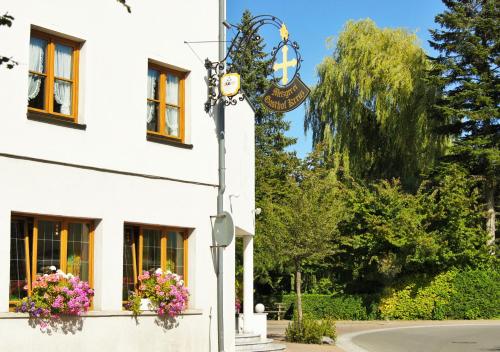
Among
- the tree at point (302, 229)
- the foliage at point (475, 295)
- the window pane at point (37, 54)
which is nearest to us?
the window pane at point (37, 54)

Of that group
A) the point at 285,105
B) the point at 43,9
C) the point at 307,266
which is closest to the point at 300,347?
the point at 285,105

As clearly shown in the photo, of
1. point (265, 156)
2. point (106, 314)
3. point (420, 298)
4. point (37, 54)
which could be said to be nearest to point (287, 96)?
point (37, 54)

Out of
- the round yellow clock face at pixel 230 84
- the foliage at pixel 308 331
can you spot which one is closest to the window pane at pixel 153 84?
the round yellow clock face at pixel 230 84

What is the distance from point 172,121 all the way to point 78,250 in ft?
10.8

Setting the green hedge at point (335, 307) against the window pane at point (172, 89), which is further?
the green hedge at point (335, 307)

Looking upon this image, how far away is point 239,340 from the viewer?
1734cm

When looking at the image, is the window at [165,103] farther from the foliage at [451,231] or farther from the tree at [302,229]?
the foliage at [451,231]

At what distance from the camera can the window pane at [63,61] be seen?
42.0ft

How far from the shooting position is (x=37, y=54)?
41.0 feet

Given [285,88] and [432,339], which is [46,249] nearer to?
[285,88]

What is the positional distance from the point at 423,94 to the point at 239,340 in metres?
22.9

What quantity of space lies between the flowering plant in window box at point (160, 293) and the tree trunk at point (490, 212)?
75.6 ft

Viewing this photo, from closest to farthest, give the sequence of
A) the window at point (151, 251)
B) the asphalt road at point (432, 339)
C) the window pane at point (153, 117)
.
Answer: the window at point (151, 251), the window pane at point (153, 117), the asphalt road at point (432, 339)

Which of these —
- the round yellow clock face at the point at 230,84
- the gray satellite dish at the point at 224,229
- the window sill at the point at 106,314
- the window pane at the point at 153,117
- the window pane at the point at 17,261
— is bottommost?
the window sill at the point at 106,314
